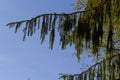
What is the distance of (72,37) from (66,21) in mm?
476

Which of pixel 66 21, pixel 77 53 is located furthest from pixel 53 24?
pixel 77 53

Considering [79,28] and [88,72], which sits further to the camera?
[88,72]

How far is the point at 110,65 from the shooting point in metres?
10.8

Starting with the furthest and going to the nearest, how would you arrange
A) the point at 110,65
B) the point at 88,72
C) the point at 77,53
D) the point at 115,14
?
the point at 88,72, the point at 110,65, the point at 77,53, the point at 115,14

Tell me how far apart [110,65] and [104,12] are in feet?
7.20

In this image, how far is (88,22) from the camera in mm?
9156

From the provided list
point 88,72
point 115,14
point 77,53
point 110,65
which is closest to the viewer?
point 115,14

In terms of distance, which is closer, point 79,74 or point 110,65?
point 110,65

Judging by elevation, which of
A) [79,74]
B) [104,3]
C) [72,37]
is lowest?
[79,74]

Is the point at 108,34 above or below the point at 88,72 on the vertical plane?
above

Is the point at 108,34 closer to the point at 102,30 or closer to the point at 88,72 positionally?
the point at 102,30

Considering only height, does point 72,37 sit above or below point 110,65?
above

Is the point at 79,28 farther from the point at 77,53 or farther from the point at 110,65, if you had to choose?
the point at 110,65

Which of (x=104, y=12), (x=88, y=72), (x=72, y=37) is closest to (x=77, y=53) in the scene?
(x=72, y=37)
